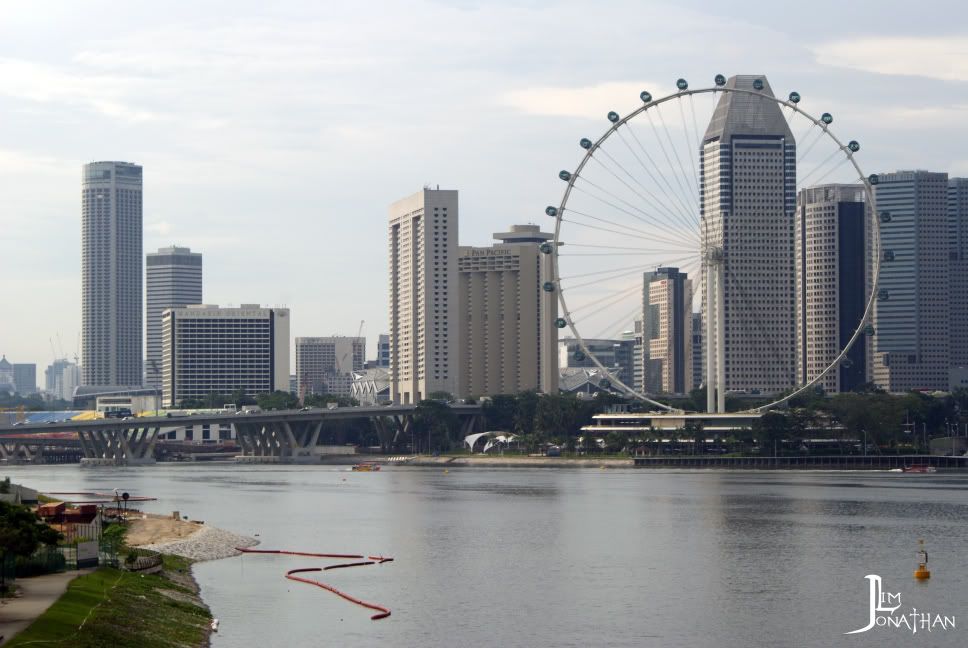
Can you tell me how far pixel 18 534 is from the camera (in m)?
56.8

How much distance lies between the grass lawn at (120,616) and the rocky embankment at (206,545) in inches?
728

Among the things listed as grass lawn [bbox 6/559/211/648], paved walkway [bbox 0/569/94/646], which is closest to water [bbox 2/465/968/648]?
grass lawn [bbox 6/559/211/648]

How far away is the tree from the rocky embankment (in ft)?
99.4

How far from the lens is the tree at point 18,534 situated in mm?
56531

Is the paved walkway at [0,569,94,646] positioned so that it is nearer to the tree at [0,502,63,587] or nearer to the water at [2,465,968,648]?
the tree at [0,502,63,587]

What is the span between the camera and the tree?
56.5 m

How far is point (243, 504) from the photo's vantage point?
144750mm

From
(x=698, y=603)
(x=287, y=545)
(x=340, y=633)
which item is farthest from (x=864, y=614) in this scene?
(x=287, y=545)

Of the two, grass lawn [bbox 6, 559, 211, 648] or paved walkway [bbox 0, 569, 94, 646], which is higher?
paved walkway [bbox 0, 569, 94, 646]

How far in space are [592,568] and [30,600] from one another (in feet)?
124

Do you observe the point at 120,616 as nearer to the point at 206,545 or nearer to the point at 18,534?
the point at 18,534

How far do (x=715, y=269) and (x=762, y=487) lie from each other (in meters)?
35.4

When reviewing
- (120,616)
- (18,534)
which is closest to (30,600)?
(18,534)

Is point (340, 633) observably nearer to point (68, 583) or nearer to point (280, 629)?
point (280, 629)
